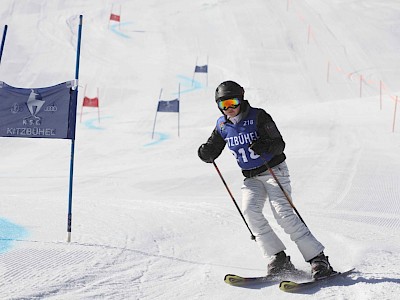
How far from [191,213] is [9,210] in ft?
6.34

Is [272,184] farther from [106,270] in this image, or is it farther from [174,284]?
[106,270]

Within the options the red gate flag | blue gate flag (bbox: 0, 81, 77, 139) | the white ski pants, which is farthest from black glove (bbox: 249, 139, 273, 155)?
the red gate flag

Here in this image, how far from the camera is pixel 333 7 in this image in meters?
36.5

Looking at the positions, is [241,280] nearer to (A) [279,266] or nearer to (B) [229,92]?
(A) [279,266]

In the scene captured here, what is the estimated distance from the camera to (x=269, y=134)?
3.76 meters

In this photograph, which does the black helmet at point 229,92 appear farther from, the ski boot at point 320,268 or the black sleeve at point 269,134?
the ski boot at point 320,268

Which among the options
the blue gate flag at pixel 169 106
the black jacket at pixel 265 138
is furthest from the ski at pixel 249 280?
the blue gate flag at pixel 169 106

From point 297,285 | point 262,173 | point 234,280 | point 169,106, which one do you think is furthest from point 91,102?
point 297,285

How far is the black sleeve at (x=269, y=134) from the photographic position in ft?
12.3

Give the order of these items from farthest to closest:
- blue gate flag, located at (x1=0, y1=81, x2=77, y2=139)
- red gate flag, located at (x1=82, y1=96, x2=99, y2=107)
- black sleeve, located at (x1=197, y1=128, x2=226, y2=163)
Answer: red gate flag, located at (x1=82, y1=96, x2=99, y2=107) < blue gate flag, located at (x1=0, y1=81, x2=77, y2=139) < black sleeve, located at (x1=197, y1=128, x2=226, y2=163)

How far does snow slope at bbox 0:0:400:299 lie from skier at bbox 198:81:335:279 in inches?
11.2

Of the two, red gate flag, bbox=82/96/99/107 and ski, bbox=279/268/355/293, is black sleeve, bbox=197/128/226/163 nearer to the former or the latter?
ski, bbox=279/268/355/293

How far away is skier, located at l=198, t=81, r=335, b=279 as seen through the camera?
3.77m

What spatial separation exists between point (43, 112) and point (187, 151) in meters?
9.71
